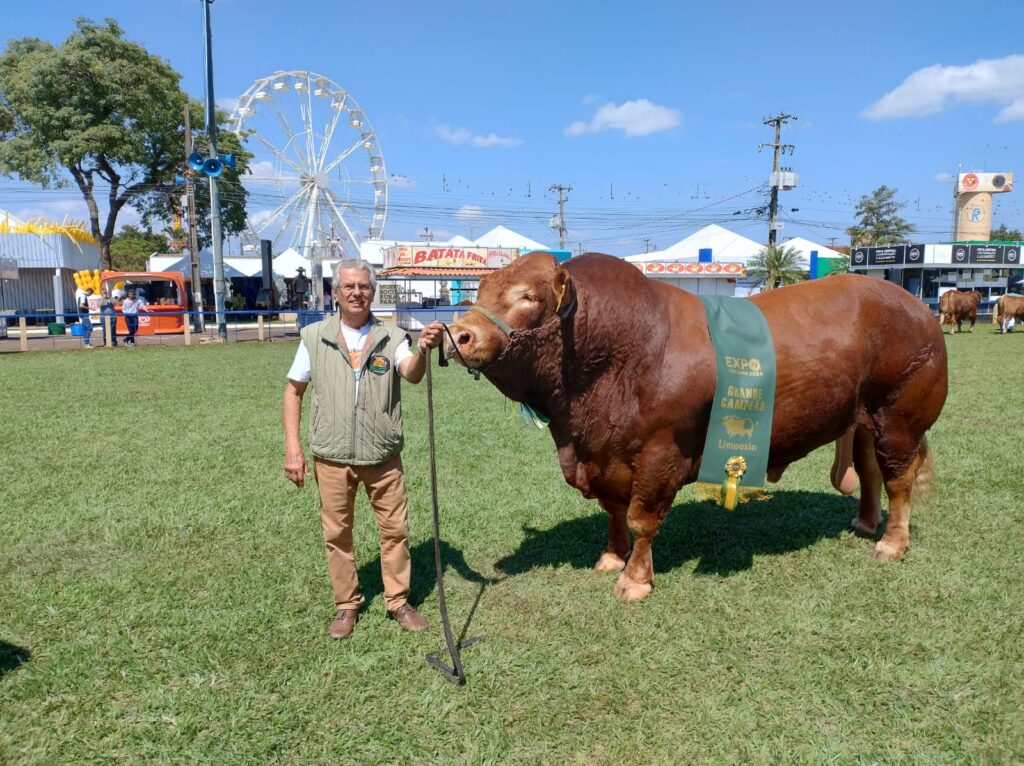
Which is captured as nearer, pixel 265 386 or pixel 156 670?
pixel 156 670

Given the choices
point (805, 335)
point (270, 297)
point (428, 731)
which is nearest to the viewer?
point (428, 731)

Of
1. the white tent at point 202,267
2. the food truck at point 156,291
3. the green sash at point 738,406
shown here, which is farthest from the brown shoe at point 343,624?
the white tent at point 202,267

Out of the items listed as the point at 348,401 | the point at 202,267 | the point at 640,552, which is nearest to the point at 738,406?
the point at 640,552

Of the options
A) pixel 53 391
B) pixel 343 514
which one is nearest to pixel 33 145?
pixel 53 391

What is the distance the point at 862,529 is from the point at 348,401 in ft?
12.0

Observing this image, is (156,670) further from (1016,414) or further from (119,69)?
(119,69)

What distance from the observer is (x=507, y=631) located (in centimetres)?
347

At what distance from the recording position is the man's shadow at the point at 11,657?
3068 millimetres

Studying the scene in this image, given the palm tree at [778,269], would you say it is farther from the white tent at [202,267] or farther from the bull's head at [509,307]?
the bull's head at [509,307]

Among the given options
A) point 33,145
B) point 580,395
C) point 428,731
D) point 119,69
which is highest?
point 119,69

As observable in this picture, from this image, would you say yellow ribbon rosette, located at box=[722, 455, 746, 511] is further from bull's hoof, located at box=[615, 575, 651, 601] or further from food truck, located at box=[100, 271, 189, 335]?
food truck, located at box=[100, 271, 189, 335]

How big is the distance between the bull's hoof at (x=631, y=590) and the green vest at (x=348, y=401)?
151 cm

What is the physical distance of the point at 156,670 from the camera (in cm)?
310

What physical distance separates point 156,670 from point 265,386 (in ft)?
27.8
